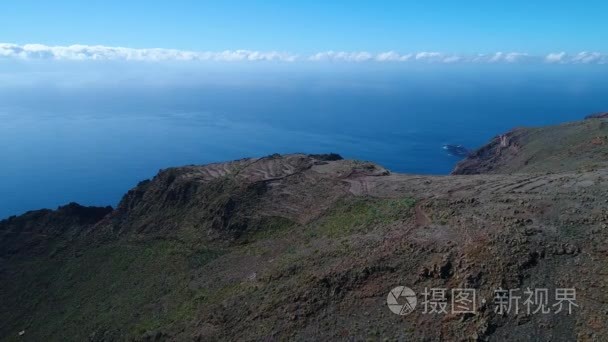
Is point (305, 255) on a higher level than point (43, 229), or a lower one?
higher

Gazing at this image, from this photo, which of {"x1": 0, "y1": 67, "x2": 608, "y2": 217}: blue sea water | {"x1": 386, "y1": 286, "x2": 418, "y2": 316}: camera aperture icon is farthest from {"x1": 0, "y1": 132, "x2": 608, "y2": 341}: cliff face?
{"x1": 0, "y1": 67, "x2": 608, "y2": 217}: blue sea water

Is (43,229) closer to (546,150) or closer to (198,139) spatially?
(546,150)

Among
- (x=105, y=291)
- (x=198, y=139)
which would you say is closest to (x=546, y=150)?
(x=105, y=291)

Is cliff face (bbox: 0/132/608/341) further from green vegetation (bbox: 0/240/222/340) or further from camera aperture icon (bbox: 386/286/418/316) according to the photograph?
camera aperture icon (bbox: 386/286/418/316)

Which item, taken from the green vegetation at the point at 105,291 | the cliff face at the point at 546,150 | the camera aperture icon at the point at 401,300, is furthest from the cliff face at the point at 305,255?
the cliff face at the point at 546,150

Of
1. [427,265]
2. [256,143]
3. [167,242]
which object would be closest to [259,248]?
[167,242]
